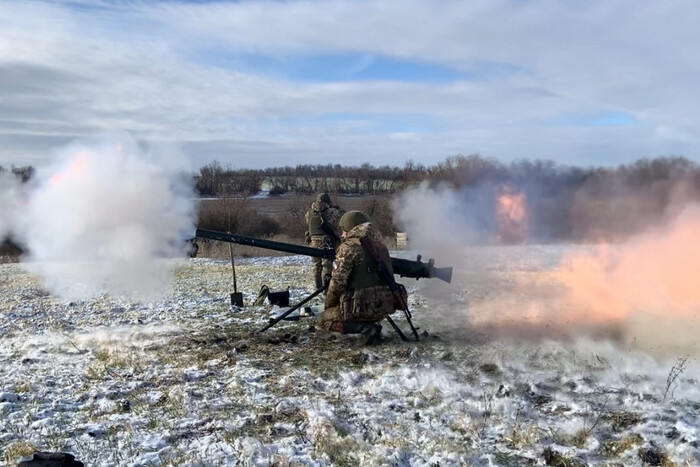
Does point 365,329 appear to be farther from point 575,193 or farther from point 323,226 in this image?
point 575,193

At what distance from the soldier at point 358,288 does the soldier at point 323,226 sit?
13.8ft

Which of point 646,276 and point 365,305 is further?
point 646,276

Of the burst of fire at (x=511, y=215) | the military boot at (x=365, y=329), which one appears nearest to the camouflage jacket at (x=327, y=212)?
the burst of fire at (x=511, y=215)

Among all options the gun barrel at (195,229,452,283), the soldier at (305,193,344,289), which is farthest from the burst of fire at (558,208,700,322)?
the soldier at (305,193,344,289)

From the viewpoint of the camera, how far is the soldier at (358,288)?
9703 millimetres

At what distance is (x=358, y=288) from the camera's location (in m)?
9.70

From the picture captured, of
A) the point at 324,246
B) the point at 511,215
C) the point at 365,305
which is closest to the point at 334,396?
the point at 365,305

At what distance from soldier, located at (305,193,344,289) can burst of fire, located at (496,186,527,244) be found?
Result: 4.45 metres

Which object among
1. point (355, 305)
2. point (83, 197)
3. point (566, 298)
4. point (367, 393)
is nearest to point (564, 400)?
point (367, 393)

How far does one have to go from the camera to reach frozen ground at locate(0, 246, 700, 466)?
18.9ft

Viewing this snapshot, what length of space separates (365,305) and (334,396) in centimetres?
252

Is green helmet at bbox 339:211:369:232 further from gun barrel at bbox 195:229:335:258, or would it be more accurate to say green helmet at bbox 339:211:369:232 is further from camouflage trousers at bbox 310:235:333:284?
camouflage trousers at bbox 310:235:333:284

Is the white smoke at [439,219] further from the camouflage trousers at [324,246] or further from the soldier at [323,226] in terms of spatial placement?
the camouflage trousers at [324,246]

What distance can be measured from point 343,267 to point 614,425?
5076mm
